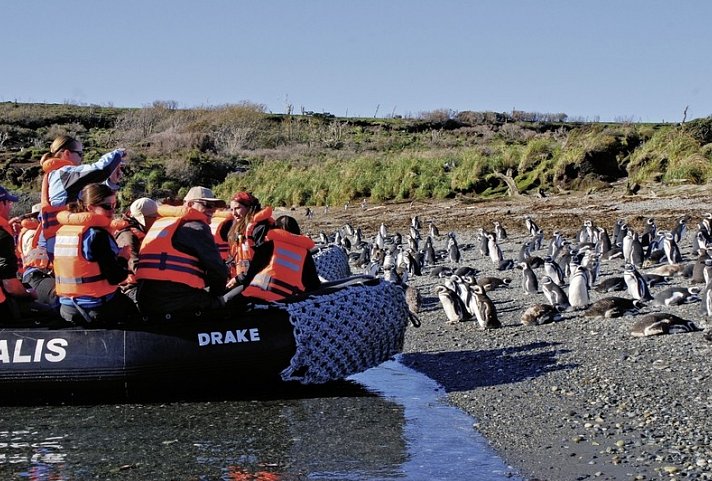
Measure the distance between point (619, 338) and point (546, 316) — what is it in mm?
1133

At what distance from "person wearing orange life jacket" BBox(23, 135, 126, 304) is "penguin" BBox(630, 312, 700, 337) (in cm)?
414

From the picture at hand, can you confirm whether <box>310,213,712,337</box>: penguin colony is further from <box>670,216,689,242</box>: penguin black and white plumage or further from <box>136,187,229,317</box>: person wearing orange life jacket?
<box>136,187,229,317</box>: person wearing orange life jacket

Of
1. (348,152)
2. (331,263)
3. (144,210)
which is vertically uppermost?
(348,152)

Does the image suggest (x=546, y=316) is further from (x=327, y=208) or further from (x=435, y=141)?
(x=435, y=141)

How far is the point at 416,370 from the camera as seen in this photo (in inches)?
289

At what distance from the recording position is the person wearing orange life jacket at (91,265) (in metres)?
5.81

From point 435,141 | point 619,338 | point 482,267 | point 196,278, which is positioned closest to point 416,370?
point 619,338

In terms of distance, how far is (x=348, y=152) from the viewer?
4200 cm

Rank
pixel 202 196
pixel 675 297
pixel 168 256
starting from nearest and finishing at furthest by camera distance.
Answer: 1. pixel 168 256
2. pixel 202 196
3. pixel 675 297

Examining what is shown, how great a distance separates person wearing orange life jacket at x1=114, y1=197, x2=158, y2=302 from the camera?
6.78 meters

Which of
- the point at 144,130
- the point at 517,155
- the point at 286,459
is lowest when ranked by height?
the point at 286,459

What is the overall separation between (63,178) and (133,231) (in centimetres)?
78

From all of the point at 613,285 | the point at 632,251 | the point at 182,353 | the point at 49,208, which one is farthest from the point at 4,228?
the point at 632,251

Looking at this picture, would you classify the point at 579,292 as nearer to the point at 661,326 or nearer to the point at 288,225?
the point at 661,326
